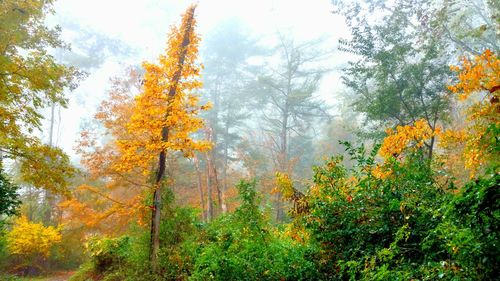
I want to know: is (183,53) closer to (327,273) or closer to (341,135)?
(327,273)

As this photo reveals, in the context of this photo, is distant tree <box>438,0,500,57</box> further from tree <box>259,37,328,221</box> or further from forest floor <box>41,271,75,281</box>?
forest floor <box>41,271,75,281</box>

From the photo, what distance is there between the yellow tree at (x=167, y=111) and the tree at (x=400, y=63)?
935cm

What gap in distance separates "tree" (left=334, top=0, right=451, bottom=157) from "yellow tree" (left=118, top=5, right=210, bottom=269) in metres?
9.35

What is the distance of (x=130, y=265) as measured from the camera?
8.27m

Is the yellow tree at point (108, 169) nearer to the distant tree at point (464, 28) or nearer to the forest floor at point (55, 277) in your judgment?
the forest floor at point (55, 277)

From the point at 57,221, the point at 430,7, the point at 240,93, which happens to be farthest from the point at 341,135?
the point at 57,221

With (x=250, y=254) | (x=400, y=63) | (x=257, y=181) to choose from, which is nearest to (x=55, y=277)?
Result: (x=257, y=181)

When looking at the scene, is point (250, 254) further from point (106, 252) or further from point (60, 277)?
point (60, 277)

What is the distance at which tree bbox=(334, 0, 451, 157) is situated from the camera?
13789 mm

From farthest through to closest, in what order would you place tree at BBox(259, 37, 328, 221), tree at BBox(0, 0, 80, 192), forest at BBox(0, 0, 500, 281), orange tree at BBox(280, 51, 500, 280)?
tree at BBox(259, 37, 328, 221) < tree at BBox(0, 0, 80, 192) < forest at BBox(0, 0, 500, 281) < orange tree at BBox(280, 51, 500, 280)

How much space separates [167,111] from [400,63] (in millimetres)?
10926

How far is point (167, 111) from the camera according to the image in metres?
7.64

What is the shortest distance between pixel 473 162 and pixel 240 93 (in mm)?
23711

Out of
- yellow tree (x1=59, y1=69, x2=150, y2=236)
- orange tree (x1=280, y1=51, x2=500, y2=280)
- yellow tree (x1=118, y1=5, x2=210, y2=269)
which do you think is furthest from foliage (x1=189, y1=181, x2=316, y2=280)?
yellow tree (x1=59, y1=69, x2=150, y2=236)
